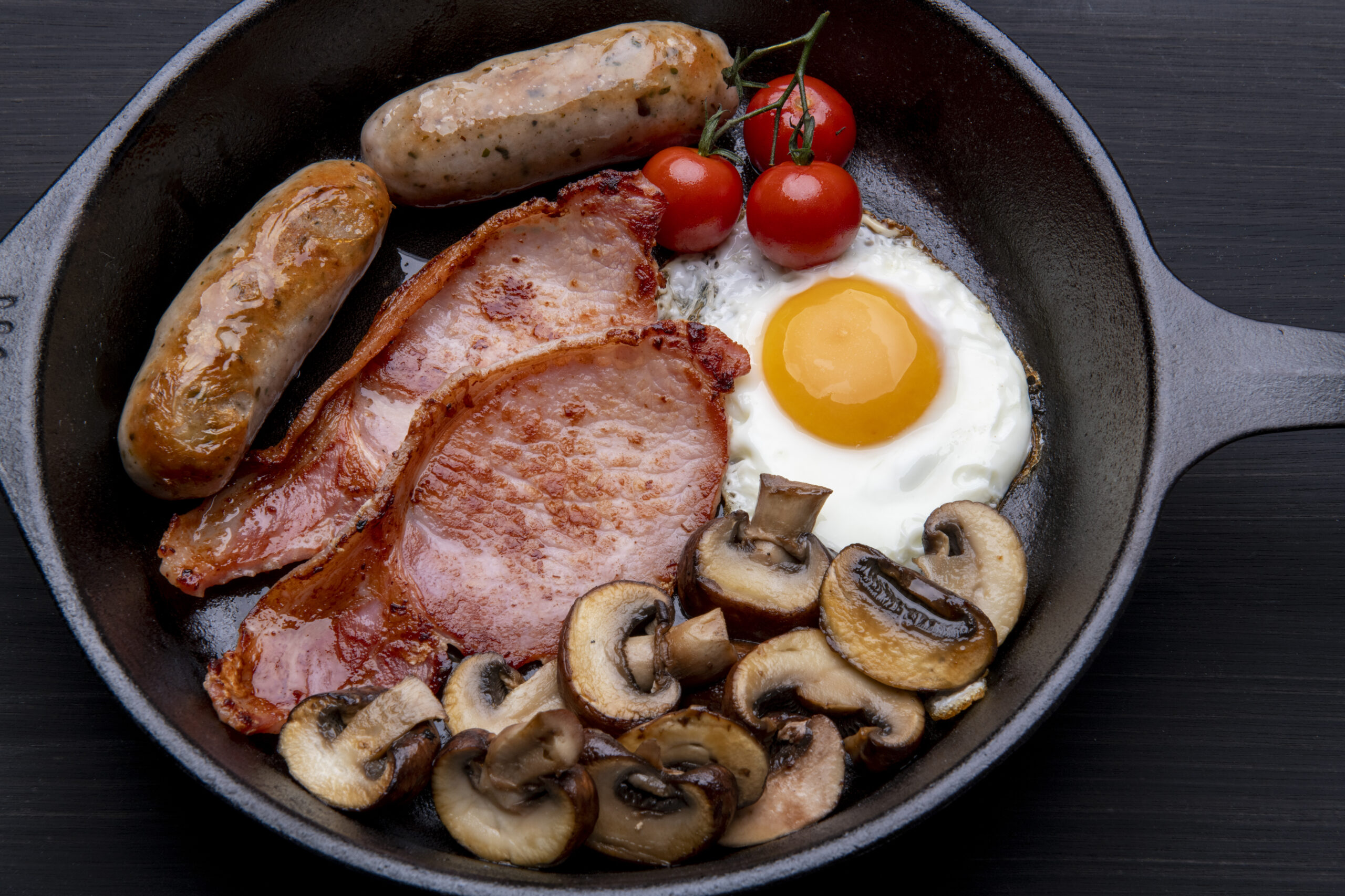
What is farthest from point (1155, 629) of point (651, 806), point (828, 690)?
point (651, 806)

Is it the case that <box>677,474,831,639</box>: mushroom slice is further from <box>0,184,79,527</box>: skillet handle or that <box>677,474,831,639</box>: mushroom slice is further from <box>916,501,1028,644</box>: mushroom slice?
<box>0,184,79,527</box>: skillet handle

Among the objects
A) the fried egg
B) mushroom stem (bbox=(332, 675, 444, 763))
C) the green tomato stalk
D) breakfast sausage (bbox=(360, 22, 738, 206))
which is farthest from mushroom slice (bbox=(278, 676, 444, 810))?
the green tomato stalk

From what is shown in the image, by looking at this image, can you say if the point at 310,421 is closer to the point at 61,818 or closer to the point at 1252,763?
the point at 61,818

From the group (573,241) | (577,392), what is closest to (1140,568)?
(577,392)

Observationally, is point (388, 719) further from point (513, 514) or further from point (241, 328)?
point (241, 328)

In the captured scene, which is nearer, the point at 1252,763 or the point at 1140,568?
the point at 1140,568

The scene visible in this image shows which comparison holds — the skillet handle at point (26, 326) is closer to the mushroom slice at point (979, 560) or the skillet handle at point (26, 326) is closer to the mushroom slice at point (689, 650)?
the mushroom slice at point (689, 650)
